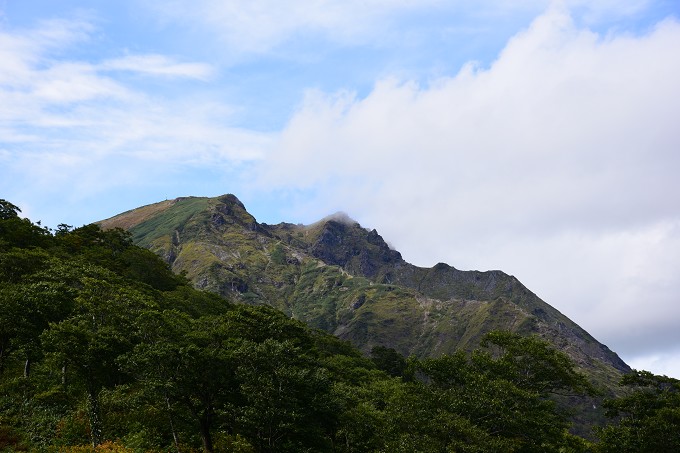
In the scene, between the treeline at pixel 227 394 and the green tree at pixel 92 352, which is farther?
the treeline at pixel 227 394

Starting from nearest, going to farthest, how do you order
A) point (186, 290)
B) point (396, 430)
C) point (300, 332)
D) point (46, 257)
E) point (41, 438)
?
point (41, 438), point (396, 430), point (300, 332), point (46, 257), point (186, 290)

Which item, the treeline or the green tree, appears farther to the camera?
the treeline

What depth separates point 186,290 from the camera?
359 ft

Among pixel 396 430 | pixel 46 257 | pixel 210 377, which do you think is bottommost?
pixel 396 430

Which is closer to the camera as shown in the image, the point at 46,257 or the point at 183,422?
the point at 183,422

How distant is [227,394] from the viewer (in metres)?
38.1

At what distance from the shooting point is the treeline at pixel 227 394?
1379 inches

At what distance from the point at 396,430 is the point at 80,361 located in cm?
2648

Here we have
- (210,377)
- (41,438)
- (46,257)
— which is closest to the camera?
(41,438)

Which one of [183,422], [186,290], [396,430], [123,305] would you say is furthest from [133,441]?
[186,290]

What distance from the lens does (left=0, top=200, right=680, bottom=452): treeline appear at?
3503 cm

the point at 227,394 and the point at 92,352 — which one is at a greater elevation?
the point at 92,352

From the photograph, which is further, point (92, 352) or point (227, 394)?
point (227, 394)

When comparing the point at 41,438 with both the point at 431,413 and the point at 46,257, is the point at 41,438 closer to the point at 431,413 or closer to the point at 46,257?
the point at 431,413
